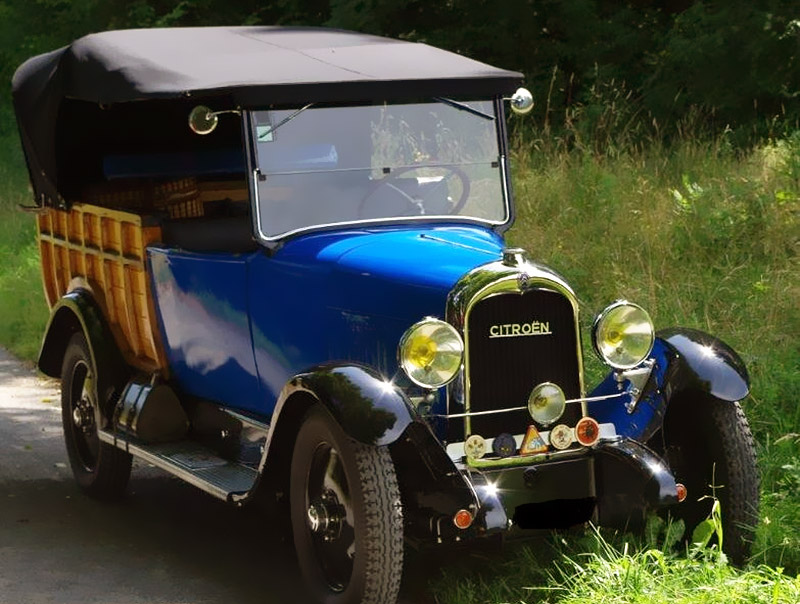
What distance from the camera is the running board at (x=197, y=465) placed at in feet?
18.5

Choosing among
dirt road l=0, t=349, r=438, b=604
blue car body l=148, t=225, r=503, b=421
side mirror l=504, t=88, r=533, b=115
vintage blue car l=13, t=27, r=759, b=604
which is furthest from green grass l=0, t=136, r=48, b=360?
side mirror l=504, t=88, r=533, b=115

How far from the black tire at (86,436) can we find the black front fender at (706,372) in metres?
2.80

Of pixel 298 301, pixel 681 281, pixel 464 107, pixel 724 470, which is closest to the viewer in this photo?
pixel 724 470

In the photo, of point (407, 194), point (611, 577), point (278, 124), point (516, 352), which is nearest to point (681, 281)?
point (407, 194)

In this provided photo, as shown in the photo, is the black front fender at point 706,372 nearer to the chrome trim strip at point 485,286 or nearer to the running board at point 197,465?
the chrome trim strip at point 485,286

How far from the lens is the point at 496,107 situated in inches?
252

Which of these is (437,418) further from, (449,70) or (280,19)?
(280,19)

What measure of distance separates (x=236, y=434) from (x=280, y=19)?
9.81 m

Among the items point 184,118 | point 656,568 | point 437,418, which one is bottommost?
point 656,568

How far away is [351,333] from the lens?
562cm

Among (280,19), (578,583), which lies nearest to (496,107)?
(578,583)

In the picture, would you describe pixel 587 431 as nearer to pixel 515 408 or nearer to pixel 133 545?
pixel 515 408

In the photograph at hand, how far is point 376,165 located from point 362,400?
1.49 meters

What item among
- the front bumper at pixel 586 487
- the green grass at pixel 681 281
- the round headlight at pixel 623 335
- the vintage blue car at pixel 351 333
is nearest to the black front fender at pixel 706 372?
the vintage blue car at pixel 351 333
